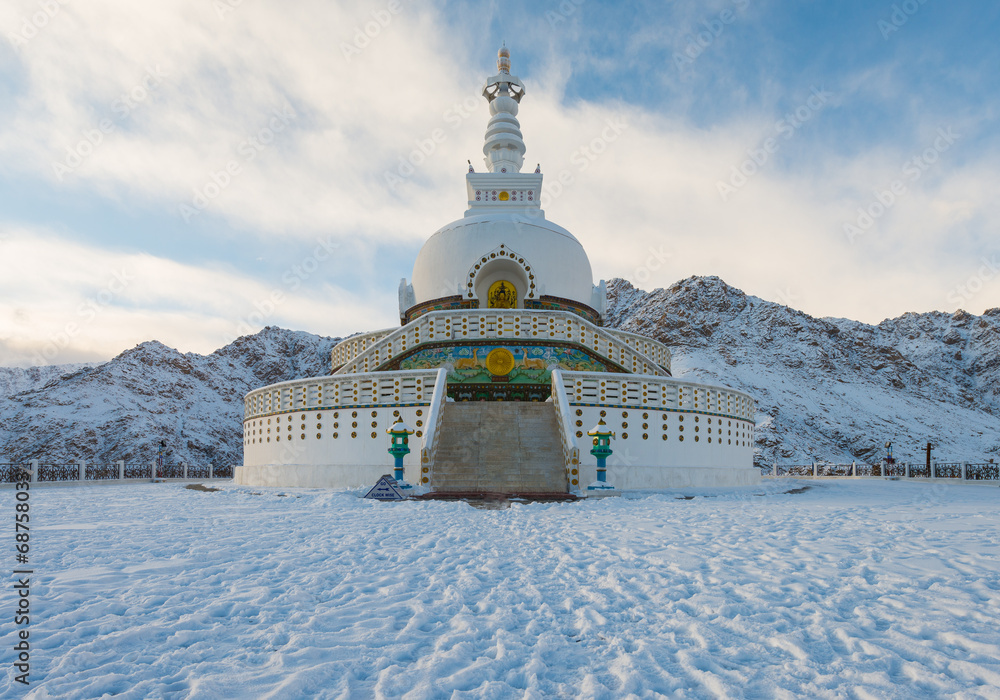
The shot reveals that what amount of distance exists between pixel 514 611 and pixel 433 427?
411 inches

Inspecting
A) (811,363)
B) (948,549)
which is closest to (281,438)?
(948,549)

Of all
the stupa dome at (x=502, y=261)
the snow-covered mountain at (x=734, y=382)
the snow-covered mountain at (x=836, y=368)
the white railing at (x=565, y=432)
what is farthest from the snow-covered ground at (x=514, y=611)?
the snow-covered mountain at (x=734, y=382)

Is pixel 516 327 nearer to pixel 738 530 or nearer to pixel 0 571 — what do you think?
pixel 738 530

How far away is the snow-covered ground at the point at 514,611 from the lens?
142 inches

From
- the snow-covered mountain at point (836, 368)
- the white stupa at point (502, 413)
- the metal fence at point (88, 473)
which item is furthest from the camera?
the snow-covered mountain at point (836, 368)

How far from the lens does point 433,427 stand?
1521 centimetres

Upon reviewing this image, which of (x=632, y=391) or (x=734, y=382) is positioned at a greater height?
(x=734, y=382)

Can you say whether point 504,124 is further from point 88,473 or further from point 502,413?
point 88,473

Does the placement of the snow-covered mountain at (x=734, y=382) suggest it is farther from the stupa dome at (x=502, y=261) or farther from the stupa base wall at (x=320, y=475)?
the stupa base wall at (x=320, y=475)

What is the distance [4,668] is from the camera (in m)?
3.71

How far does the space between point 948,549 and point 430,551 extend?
6368 mm

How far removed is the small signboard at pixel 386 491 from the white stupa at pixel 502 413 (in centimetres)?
105

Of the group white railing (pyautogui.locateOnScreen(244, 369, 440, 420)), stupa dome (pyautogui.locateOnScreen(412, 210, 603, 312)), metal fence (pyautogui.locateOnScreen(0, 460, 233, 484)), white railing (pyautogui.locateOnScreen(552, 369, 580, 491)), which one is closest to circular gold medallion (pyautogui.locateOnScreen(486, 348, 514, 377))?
white railing (pyautogui.locateOnScreen(552, 369, 580, 491))

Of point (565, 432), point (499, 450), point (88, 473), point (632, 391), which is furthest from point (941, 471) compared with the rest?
point (88, 473)
